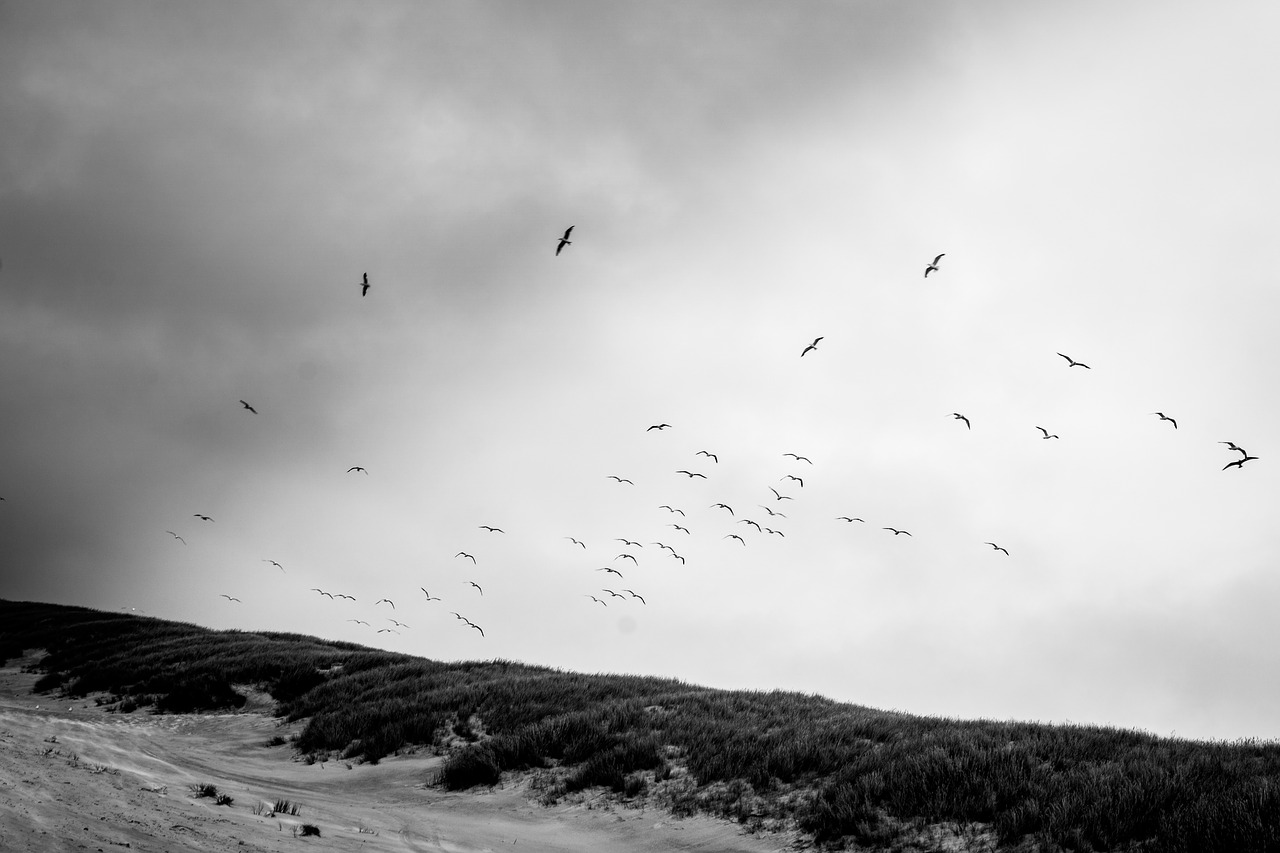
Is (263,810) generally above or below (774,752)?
below

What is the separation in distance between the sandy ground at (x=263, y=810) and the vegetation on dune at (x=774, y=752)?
71 centimetres

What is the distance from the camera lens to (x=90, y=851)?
6535 millimetres

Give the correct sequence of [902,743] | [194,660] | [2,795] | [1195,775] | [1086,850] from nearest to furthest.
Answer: [2,795]
[1086,850]
[1195,775]
[902,743]
[194,660]

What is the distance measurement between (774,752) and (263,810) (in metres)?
8.28

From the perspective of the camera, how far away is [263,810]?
9.98 metres

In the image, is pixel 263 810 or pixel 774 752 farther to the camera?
pixel 774 752

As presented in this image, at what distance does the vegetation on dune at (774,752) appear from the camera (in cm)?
884

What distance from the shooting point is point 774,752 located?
1263 cm

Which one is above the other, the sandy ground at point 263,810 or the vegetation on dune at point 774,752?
the vegetation on dune at point 774,752

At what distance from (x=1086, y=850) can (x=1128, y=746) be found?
4.07 metres

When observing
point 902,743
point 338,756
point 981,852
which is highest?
point 902,743

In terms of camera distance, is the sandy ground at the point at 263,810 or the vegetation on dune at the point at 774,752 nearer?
the sandy ground at the point at 263,810

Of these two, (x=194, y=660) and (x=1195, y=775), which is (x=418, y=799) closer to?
(x=1195, y=775)

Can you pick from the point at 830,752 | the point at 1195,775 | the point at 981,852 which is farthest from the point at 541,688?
the point at 1195,775
